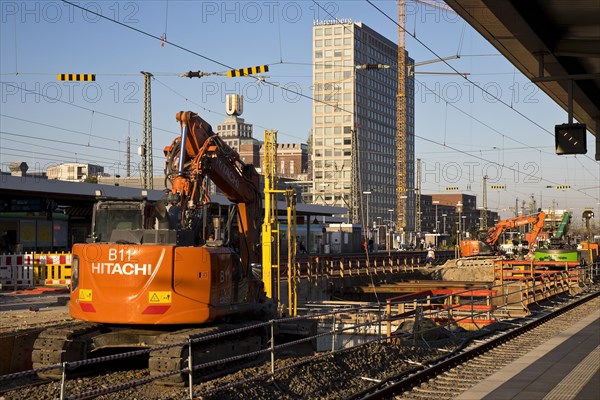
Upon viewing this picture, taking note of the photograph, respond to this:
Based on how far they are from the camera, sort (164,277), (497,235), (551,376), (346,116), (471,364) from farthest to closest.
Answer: (346,116)
(497,235)
(471,364)
(551,376)
(164,277)

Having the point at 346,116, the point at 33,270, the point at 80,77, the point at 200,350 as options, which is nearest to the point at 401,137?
the point at 346,116

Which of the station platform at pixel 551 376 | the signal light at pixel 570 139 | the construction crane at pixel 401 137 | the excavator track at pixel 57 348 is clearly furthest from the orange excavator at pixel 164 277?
the construction crane at pixel 401 137

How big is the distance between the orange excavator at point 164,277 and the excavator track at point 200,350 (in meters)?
0.02

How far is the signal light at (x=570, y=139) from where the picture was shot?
679 inches

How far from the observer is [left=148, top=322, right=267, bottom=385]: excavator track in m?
13.5

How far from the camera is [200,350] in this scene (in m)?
14.4

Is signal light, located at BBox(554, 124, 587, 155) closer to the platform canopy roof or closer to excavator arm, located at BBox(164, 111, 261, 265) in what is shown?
the platform canopy roof

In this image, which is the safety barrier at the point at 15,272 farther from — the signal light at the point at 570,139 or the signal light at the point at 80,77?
the signal light at the point at 570,139

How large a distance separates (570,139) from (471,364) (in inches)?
206

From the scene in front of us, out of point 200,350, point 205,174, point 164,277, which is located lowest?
point 200,350

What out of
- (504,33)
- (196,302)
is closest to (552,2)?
(504,33)

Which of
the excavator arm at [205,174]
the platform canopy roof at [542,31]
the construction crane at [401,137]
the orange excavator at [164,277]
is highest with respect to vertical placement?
the construction crane at [401,137]

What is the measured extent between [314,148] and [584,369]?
562ft

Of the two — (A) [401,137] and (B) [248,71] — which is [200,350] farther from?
(A) [401,137]
